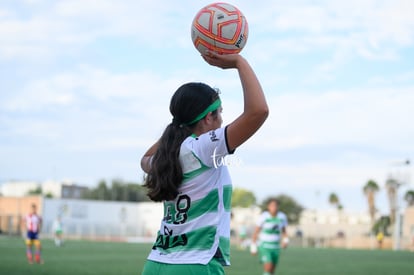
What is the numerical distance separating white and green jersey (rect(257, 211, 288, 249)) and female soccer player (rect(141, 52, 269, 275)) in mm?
13145

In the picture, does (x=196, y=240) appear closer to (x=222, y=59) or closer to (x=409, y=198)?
(x=222, y=59)

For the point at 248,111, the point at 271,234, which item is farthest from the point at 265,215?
the point at 248,111

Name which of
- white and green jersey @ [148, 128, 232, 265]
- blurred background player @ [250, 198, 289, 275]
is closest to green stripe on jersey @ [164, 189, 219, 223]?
white and green jersey @ [148, 128, 232, 265]

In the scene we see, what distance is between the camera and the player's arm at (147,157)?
4.25 metres

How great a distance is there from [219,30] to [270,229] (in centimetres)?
1355

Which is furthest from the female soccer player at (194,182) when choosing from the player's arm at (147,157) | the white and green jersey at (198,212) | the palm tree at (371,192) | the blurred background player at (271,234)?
the palm tree at (371,192)

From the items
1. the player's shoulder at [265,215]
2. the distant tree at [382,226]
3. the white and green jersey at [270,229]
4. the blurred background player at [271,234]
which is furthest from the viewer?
Answer: the distant tree at [382,226]

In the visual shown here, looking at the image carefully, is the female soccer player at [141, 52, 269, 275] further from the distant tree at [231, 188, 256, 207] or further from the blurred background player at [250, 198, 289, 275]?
the distant tree at [231, 188, 256, 207]

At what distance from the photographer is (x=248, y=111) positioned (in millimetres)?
3576

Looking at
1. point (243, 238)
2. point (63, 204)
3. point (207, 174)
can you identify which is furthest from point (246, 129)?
point (63, 204)

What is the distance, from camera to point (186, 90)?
3945mm

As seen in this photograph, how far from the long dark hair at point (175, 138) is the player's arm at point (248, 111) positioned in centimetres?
31

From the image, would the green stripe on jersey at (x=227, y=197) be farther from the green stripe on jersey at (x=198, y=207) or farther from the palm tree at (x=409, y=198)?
the palm tree at (x=409, y=198)

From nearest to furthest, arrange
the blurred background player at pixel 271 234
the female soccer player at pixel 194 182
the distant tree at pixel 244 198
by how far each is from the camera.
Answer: the female soccer player at pixel 194 182 → the blurred background player at pixel 271 234 → the distant tree at pixel 244 198
